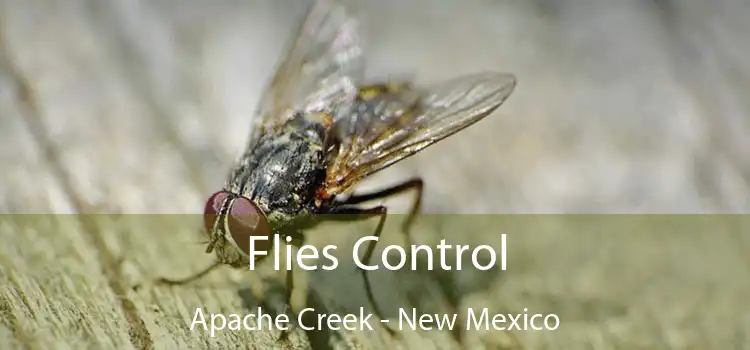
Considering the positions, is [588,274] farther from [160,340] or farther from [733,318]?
[160,340]

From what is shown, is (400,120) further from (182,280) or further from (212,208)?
(182,280)

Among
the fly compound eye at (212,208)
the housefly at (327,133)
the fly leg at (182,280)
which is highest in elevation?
the housefly at (327,133)

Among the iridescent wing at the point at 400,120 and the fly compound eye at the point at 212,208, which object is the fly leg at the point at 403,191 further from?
the fly compound eye at the point at 212,208

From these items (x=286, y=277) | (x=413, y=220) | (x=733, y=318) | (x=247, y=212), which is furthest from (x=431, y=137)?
(x=733, y=318)

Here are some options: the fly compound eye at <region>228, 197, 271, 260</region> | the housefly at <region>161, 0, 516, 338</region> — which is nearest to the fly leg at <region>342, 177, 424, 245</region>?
the housefly at <region>161, 0, 516, 338</region>

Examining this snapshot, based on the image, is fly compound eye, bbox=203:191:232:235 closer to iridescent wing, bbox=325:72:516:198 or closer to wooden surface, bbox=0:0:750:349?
wooden surface, bbox=0:0:750:349

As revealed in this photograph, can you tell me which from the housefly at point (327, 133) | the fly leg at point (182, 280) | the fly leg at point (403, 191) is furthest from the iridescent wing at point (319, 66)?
the fly leg at point (182, 280)
